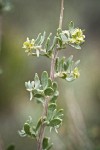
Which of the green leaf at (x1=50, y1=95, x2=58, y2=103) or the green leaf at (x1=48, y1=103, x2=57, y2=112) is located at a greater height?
the green leaf at (x1=50, y1=95, x2=58, y2=103)

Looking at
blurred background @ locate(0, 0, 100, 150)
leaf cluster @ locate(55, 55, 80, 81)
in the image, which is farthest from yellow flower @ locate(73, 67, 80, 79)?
blurred background @ locate(0, 0, 100, 150)

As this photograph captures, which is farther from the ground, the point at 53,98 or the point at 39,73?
the point at 39,73

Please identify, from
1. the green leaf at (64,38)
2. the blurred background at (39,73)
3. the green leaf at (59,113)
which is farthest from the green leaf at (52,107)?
the blurred background at (39,73)

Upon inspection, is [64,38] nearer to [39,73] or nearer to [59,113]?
[59,113]

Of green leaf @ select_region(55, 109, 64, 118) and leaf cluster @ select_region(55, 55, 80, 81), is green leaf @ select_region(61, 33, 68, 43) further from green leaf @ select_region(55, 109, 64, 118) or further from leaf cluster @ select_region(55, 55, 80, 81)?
green leaf @ select_region(55, 109, 64, 118)

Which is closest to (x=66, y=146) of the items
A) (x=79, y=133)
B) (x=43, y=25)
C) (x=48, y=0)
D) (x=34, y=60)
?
(x=79, y=133)

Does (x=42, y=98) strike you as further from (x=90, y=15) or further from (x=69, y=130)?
(x=90, y=15)

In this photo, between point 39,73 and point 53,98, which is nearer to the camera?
point 53,98


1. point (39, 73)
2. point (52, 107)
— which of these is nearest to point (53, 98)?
point (52, 107)
